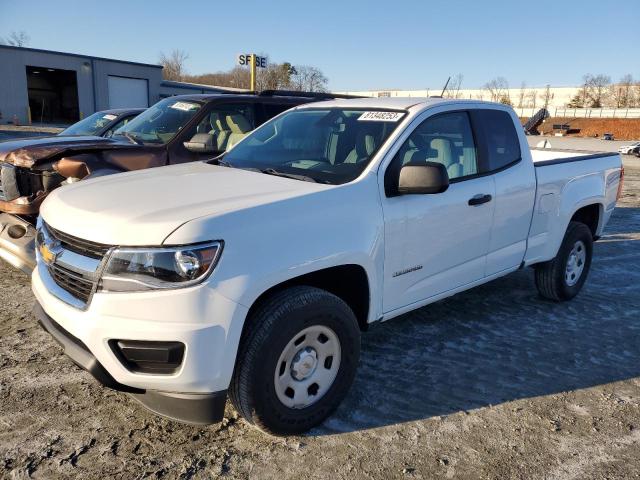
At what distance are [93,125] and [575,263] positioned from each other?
7089 mm

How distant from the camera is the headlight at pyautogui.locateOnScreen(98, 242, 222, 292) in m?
2.43

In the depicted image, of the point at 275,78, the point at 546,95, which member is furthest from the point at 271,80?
the point at 546,95

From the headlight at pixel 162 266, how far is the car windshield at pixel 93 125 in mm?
6165

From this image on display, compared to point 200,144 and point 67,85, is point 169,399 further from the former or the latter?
point 67,85

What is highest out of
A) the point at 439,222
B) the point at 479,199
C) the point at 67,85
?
the point at 67,85

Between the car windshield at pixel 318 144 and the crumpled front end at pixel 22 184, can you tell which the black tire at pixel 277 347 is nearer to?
the car windshield at pixel 318 144

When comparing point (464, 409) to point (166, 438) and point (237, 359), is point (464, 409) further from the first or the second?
point (166, 438)

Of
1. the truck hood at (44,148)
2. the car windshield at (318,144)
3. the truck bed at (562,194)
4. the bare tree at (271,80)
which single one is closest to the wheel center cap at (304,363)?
the car windshield at (318,144)

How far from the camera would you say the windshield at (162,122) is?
607cm

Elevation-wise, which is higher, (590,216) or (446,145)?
(446,145)

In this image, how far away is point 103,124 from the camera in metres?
8.38

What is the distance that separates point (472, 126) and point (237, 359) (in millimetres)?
2658

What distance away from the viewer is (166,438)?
2.95 m

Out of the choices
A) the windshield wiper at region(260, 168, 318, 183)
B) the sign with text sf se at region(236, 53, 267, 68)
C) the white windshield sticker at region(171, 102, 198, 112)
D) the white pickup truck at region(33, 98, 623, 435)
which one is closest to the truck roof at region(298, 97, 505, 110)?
the white pickup truck at region(33, 98, 623, 435)
